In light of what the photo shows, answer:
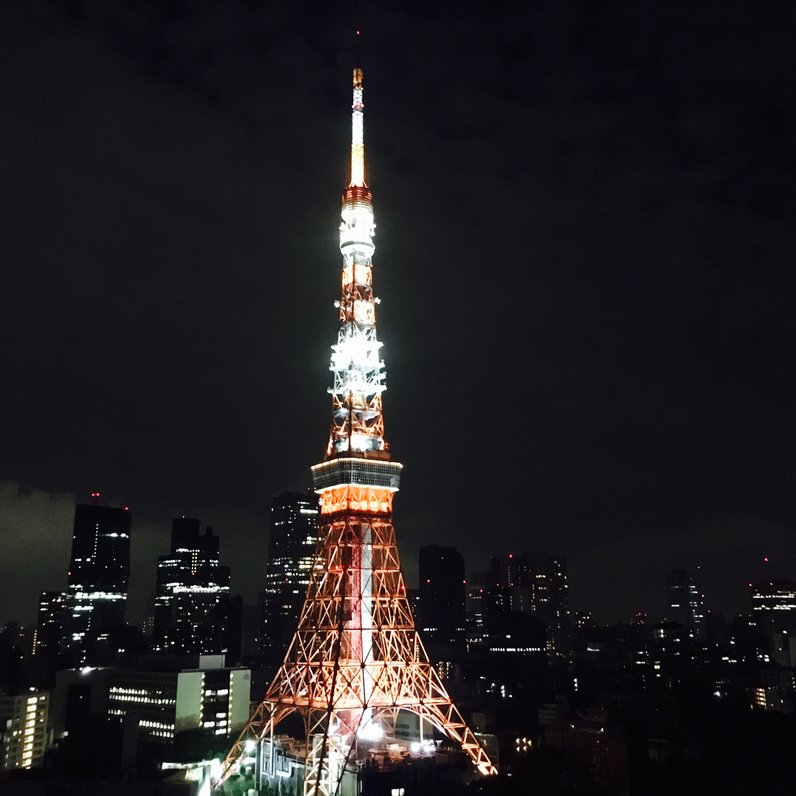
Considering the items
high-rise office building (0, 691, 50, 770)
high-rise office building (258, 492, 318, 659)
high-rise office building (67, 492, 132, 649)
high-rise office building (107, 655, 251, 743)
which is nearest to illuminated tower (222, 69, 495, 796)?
high-rise office building (107, 655, 251, 743)

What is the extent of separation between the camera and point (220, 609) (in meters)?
139

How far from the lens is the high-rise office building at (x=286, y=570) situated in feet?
443

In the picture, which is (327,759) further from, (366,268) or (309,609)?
(366,268)

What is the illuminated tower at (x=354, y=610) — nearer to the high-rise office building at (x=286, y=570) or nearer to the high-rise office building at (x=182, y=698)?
the high-rise office building at (x=182, y=698)

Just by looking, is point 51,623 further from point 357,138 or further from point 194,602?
point 357,138

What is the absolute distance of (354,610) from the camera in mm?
42250

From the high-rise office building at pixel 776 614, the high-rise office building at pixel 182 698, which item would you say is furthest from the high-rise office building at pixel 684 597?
the high-rise office building at pixel 182 698

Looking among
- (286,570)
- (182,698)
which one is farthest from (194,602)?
(182,698)

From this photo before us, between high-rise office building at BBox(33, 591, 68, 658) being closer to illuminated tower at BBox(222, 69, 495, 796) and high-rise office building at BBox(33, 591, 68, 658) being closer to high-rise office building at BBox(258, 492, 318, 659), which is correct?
high-rise office building at BBox(258, 492, 318, 659)

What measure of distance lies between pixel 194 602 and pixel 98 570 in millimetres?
24622

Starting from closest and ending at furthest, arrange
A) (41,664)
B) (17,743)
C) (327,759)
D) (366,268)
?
1. (327,759)
2. (366,268)
3. (17,743)
4. (41,664)

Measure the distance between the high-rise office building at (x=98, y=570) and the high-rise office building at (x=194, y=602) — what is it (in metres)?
8.19

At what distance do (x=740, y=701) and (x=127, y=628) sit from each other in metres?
106

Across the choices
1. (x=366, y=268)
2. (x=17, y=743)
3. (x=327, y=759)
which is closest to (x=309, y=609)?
(x=327, y=759)
